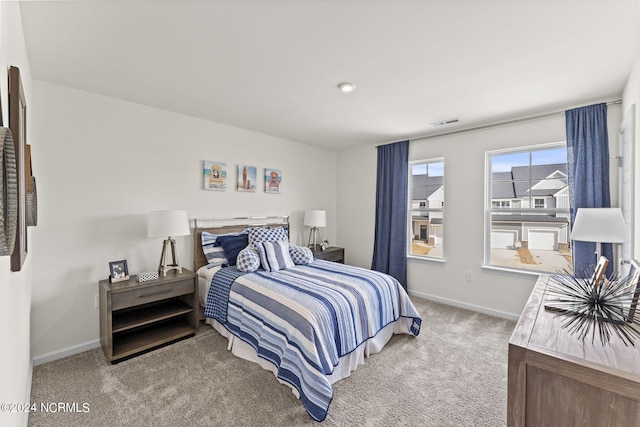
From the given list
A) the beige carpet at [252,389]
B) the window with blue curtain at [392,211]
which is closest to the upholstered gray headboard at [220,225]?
the beige carpet at [252,389]

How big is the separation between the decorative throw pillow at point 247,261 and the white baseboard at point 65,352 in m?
1.48

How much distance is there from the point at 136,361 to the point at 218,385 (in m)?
0.88

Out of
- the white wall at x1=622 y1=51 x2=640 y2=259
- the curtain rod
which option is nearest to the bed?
the white wall at x1=622 y1=51 x2=640 y2=259

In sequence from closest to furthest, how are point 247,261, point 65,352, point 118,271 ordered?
point 65,352
point 118,271
point 247,261

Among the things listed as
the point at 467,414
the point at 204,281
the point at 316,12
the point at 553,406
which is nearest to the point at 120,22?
the point at 316,12

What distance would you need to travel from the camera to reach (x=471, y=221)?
12.0 feet

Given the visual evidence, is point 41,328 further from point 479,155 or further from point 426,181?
point 479,155

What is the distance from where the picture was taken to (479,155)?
3.57 meters

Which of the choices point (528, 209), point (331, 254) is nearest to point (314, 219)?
point (331, 254)

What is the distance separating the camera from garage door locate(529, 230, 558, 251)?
321cm

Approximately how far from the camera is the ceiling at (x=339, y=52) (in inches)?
61.3

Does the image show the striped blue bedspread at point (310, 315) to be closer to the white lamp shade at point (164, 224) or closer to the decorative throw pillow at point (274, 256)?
the decorative throw pillow at point (274, 256)

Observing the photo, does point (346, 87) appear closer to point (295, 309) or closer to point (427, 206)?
point (295, 309)

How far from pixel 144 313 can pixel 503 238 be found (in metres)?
4.24
